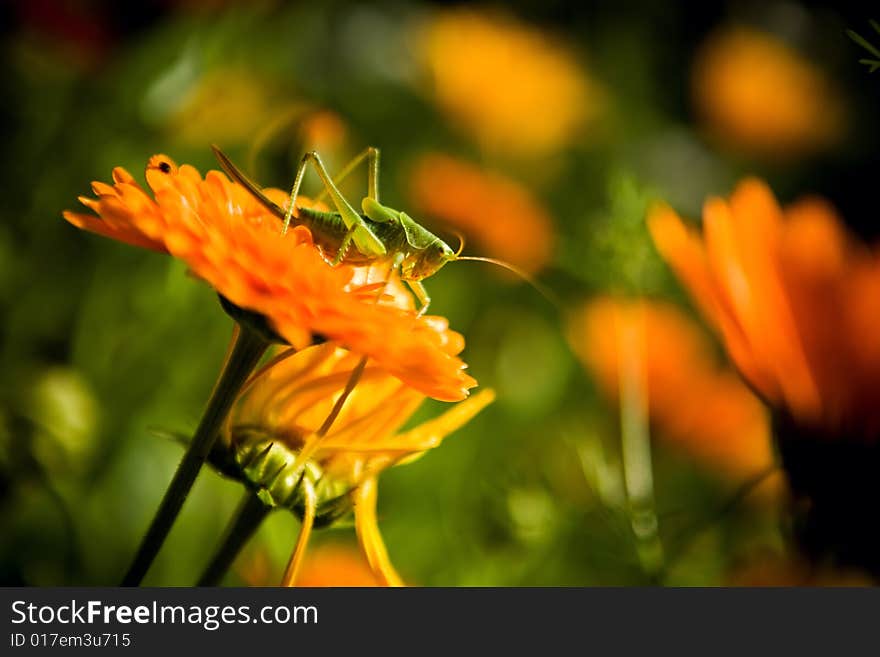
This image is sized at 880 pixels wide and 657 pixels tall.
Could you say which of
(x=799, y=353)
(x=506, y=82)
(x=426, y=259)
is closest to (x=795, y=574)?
(x=799, y=353)

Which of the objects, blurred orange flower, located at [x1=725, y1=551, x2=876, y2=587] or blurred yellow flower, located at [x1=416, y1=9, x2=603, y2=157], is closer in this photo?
blurred orange flower, located at [x1=725, y1=551, x2=876, y2=587]

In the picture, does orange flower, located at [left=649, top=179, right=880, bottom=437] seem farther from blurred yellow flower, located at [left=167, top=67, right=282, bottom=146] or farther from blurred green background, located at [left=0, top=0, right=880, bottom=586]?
blurred yellow flower, located at [left=167, top=67, right=282, bottom=146]

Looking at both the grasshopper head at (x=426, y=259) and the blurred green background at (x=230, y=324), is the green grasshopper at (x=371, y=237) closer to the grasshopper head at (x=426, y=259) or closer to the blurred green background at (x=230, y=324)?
the grasshopper head at (x=426, y=259)

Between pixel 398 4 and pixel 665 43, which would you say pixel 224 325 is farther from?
pixel 665 43

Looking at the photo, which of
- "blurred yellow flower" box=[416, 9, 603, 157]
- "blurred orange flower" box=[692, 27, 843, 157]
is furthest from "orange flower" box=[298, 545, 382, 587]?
"blurred orange flower" box=[692, 27, 843, 157]

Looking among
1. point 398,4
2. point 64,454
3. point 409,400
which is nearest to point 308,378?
point 409,400

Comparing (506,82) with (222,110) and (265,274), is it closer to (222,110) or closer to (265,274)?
(222,110)

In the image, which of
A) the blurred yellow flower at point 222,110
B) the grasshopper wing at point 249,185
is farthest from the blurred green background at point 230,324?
the grasshopper wing at point 249,185
